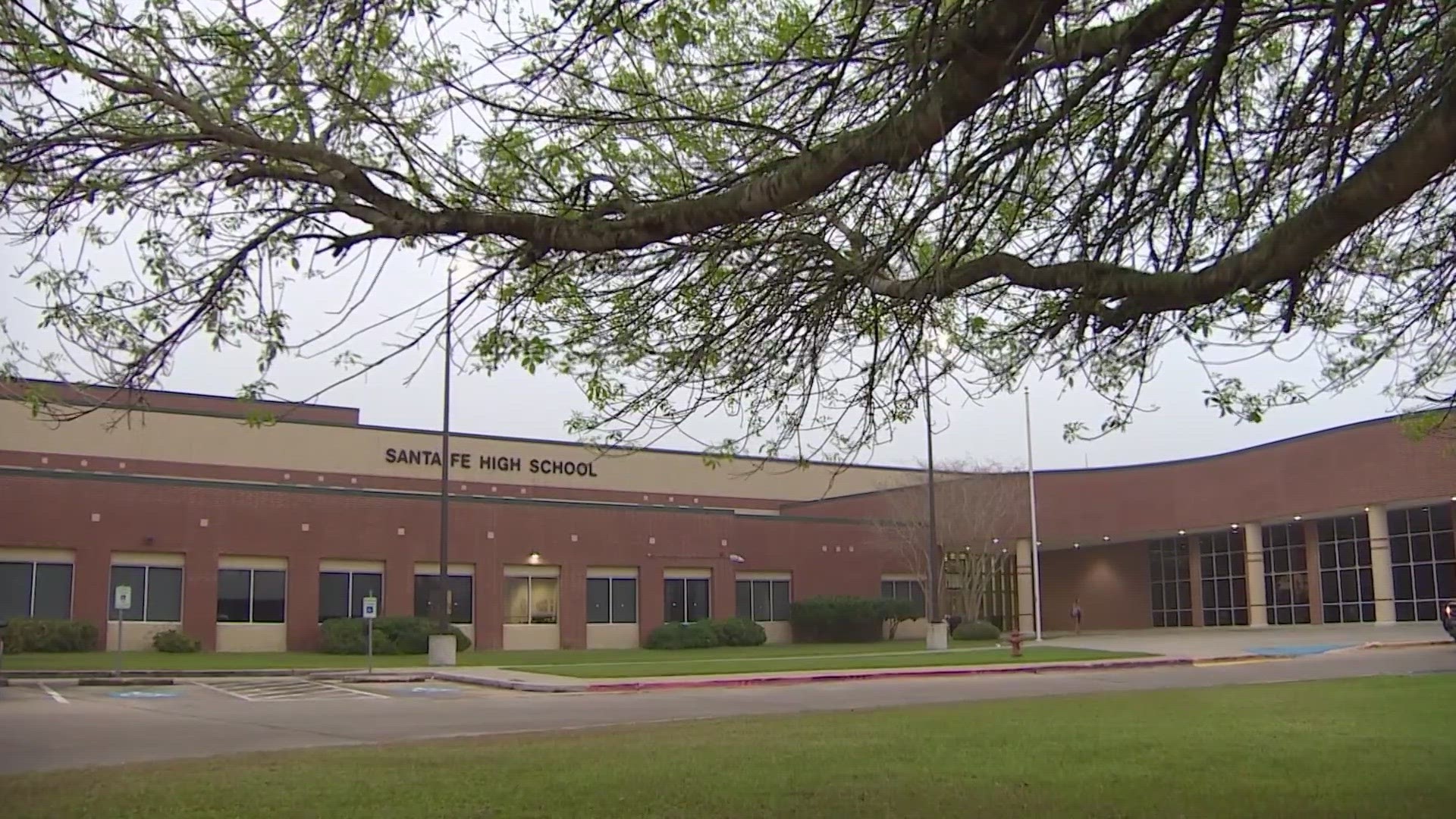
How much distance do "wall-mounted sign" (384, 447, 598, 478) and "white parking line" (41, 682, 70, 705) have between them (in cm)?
2974

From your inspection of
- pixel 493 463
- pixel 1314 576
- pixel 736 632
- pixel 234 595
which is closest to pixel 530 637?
pixel 736 632

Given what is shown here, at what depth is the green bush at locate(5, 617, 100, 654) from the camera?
3516cm

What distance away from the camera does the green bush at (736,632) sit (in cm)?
4791

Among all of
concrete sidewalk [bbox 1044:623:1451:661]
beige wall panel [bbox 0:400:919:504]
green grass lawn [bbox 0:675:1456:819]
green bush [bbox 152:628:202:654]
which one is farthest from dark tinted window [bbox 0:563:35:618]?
concrete sidewalk [bbox 1044:623:1451:661]

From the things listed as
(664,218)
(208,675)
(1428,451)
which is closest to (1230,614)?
(1428,451)

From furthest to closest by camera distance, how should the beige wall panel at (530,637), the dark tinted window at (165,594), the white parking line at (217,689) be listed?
the beige wall panel at (530,637)
the dark tinted window at (165,594)
the white parking line at (217,689)

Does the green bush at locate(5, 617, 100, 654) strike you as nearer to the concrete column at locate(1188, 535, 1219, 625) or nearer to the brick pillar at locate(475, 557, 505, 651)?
the brick pillar at locate(475, 557, 505, 651)

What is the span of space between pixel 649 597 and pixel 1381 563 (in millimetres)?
25999

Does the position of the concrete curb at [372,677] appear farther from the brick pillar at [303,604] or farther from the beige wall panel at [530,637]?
the beige wall panel at [530,637]

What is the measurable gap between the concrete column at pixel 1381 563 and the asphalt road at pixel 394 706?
1400 centimetres

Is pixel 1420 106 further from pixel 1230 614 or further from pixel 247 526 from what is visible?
pixel 1230 614

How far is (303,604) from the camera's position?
42.2m

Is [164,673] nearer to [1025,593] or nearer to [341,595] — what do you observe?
[341,595]

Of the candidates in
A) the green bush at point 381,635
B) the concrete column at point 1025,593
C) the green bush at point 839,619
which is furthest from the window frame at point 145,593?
the concrete column at point 1025,593
